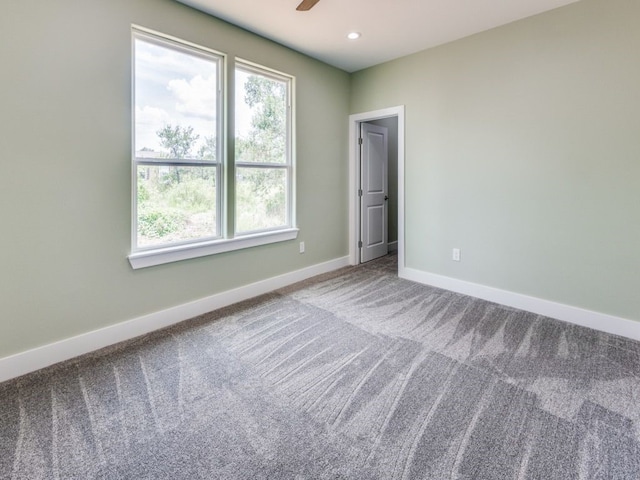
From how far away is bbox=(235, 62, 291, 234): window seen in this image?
11.0 ft

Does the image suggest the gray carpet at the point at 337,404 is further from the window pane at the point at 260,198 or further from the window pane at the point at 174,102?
the window pane at the point at 174,102

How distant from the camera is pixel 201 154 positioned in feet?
9.95

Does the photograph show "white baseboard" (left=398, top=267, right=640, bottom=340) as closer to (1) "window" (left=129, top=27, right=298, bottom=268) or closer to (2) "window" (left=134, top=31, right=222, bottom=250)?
(1) "window" (left=129, top=27, right=298, bottom=268)

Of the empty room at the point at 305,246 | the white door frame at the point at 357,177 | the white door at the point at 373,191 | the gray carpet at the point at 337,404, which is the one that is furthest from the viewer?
the white door at the point at 373,191

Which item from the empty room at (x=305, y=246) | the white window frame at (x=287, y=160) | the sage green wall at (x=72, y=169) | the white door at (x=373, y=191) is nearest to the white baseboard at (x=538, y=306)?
the empty room at (x=305, y=246)

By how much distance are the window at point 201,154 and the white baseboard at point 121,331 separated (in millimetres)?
460

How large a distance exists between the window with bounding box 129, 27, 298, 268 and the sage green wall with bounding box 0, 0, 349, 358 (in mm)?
123

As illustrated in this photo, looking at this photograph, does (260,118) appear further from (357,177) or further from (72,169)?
(72,169)

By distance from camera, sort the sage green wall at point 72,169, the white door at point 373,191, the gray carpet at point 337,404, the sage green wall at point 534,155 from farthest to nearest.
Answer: the white door at point 373,191
the sage green wall at point 534,155
the sage green wall at point 72,169
the gray carpet at point 337,404

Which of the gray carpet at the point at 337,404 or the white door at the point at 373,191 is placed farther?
the white door at the point at 373,191

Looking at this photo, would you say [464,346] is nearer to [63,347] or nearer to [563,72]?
[563,72]

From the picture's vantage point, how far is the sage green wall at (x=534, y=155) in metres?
2.59

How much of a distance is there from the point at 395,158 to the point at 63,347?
5.09m

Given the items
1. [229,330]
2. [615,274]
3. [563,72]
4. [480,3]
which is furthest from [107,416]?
[563,72]
